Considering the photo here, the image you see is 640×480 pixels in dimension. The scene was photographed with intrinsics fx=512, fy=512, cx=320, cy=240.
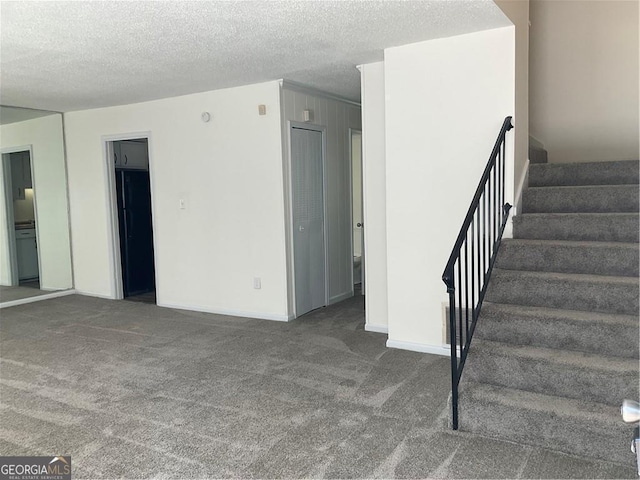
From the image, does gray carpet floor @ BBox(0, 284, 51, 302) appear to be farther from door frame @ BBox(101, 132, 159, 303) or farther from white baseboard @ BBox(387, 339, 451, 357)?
white baseboard @ BBox(387, 339, 451, 357)

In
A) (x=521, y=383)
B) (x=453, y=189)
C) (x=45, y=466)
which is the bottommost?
(x=45, y=466)

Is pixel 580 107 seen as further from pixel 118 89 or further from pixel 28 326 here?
pixel 28 326

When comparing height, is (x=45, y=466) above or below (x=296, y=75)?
below

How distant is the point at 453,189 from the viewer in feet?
12.3

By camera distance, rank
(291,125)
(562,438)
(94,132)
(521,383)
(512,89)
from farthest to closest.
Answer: (94,132)
(291,125)
(512,89)
(521,383)
(562,438)

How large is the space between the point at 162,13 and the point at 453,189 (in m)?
2.25

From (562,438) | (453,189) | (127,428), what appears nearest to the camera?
(562,438)

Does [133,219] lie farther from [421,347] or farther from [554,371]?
[554,371]

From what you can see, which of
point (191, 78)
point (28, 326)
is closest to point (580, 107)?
point (191, 78)

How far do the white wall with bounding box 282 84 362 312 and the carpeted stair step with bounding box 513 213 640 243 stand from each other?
2524 millimetres

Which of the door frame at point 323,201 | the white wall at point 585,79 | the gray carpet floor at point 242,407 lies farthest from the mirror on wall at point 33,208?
the white wall at point 585,79

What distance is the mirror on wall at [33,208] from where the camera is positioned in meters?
6.38

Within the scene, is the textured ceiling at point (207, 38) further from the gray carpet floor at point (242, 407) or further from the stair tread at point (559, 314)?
the gray carpet floor at point (242, 407)

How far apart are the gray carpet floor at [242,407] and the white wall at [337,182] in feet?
3.49
